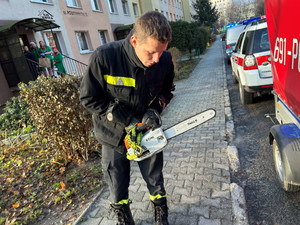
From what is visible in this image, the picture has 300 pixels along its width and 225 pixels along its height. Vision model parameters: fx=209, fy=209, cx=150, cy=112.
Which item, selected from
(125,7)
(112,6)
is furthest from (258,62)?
(125,7)

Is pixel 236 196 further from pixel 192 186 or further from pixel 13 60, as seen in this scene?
pixel 13 60

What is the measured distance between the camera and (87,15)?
1386 centimetres

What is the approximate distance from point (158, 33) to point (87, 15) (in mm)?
14387

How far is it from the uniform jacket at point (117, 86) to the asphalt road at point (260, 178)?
174cm

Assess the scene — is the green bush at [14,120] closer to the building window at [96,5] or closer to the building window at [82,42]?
the building window at [82,42]

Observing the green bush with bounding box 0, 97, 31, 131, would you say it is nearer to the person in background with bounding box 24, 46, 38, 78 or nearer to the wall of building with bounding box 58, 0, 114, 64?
the person in background with bounding box 24, 46, 38, 78

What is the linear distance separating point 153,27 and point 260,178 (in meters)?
2.54

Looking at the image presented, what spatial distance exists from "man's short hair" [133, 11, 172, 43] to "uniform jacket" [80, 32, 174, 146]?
23cm

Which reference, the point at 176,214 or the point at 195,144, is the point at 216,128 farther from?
the point at 176,214

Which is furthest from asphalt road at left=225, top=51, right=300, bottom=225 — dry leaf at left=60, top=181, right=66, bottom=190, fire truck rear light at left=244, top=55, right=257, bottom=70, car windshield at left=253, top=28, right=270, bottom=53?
dry leaf at left=60, top=181, right=66, bottom=190

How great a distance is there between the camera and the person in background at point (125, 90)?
4.89ft

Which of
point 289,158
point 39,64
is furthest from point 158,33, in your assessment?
point 39,64

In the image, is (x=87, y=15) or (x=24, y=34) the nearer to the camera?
(x=24, y=34)

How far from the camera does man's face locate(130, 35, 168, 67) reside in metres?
1.47
